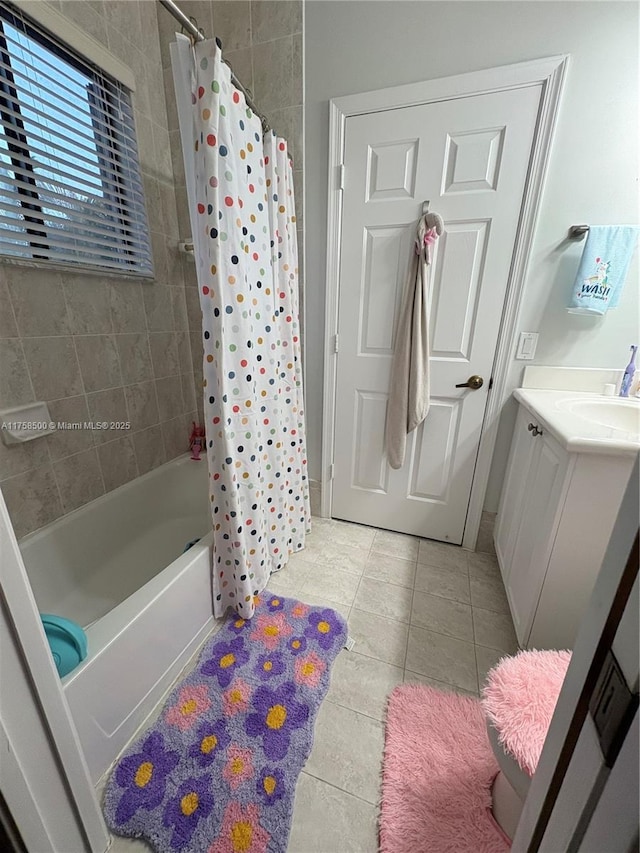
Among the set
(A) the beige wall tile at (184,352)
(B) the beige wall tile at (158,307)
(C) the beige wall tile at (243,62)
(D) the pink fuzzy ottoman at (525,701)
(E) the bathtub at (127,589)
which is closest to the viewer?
(D) the pink fuzzy ottoman at (525,701)

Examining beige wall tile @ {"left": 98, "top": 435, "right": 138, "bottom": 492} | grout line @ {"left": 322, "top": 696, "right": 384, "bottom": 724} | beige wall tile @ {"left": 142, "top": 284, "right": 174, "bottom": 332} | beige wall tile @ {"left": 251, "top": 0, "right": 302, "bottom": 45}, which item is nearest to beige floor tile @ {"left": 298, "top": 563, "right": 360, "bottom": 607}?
grout line @ {"left": 322, "top": 696, "right": 384, "bottom": 724}

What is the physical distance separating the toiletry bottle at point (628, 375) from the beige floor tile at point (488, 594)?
1.03 m

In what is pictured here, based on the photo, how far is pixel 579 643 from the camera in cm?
35

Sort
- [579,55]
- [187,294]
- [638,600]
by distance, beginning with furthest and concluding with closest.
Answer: [187,294]
[579,55]
[638,600]

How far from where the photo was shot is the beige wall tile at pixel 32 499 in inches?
50.8

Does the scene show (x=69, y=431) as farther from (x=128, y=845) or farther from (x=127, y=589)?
(x=128, y=845)

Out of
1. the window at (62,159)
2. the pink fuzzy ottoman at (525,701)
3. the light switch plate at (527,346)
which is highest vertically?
the window at (62,159)

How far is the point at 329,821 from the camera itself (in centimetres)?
89

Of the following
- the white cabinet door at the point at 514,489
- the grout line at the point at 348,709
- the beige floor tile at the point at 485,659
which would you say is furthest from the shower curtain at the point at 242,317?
the white cabinet door at the point at 514,489

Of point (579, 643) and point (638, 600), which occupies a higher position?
point (638, 600)

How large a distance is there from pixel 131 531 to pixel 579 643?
6.18 ft

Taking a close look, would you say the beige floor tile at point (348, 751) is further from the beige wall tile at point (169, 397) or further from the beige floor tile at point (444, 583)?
the beige wall tile at point (169, 397)

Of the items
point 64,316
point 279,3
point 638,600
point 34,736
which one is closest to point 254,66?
point 279,3

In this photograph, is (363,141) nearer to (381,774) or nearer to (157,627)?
(157,627)
